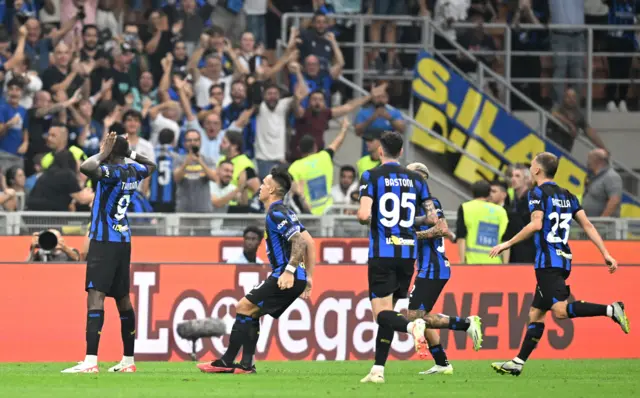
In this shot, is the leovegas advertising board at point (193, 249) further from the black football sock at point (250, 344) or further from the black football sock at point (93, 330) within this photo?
the black football sock at point (93, 330)

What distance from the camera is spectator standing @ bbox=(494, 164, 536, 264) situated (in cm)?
1800

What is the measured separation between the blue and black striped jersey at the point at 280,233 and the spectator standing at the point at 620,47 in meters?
13.3

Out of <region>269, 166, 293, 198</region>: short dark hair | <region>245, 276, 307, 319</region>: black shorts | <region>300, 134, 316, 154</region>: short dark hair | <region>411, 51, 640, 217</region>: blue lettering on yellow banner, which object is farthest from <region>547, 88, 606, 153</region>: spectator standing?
<region>245, 276, 307, 319</region>: black shorts

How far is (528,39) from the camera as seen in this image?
2442 centimetres

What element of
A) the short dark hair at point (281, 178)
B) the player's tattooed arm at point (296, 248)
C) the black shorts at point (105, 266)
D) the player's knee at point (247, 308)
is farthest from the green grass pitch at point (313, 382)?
the short dark hair at point (281, 178)

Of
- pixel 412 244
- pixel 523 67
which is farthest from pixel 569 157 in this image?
pixel 412 244

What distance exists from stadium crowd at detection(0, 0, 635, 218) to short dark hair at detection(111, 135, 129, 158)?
5361 millimetres

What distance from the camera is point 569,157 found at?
2392 cm

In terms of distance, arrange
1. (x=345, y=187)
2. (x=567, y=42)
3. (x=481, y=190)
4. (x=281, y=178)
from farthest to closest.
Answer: (x=567, y=42)
(x=345, y=187)
(x=481, y=190)
(x=281, y=178)

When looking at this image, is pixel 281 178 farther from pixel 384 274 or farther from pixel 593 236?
pixel 593 236

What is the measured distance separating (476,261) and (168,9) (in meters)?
7.25

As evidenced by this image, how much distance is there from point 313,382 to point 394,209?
1681mm

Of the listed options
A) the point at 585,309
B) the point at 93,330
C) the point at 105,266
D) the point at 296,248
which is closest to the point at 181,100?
the point at 105,266

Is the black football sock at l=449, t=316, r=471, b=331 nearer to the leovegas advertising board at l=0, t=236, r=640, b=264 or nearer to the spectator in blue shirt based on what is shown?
the leovegas advertising board at l=0, t=236, r=640, b=264
